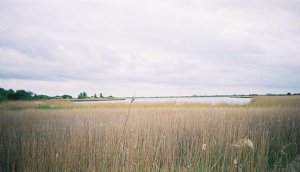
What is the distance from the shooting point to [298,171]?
4.34 metres

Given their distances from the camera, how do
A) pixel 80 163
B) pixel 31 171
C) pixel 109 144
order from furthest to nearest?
pixel 109 144 → pixel 80 163 → pixel 31 171

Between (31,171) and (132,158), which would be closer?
(31,171)

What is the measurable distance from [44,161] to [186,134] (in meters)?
3.86

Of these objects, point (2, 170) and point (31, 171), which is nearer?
point (31, 171)

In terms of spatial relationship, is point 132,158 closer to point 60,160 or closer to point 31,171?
point 60,160

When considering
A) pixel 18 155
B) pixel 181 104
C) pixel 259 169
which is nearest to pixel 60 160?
pixel 18 155

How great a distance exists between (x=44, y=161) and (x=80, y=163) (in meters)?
0.47

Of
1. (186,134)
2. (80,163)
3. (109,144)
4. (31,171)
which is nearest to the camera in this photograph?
(31,171)

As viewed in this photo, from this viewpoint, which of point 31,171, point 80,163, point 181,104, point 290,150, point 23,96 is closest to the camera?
point 31,171

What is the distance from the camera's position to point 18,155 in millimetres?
3672

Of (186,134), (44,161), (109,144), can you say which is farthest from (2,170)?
(186,134)

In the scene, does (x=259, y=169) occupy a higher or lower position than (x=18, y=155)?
lower

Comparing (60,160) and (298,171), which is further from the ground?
(60,160)

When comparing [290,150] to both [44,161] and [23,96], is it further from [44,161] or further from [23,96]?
[23,96]
